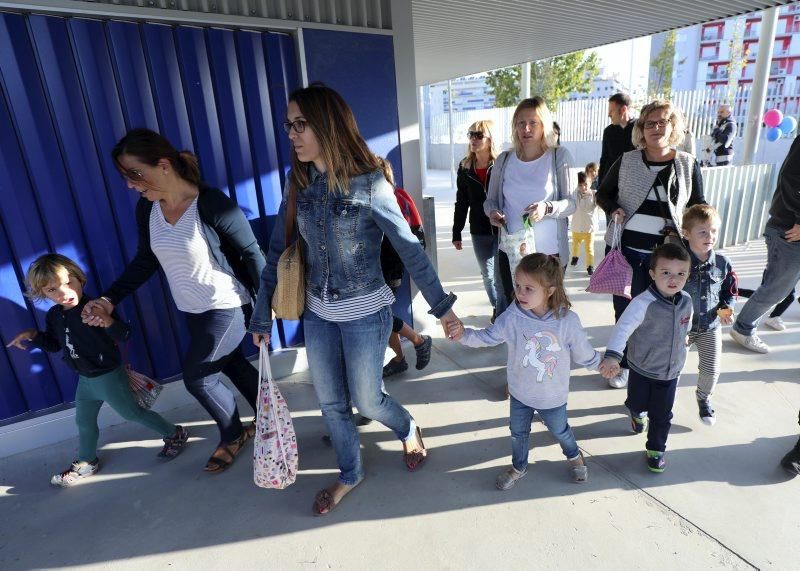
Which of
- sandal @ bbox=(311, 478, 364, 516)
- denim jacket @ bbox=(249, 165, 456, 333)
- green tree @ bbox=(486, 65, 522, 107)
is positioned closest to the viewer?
denim jacket @ bbox=(249, 165, 456, 333)

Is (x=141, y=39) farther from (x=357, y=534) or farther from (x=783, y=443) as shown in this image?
(x=783, y=443)

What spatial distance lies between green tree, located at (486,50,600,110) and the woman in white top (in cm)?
1849

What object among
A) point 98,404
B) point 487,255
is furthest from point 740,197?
point 98,404

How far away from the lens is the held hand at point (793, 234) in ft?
9.92

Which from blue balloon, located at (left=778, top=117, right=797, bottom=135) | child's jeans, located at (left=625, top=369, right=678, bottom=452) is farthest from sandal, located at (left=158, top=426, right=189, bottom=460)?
Answer: blue balloon, located at (left=778, top=117, right=797, bottom=135)

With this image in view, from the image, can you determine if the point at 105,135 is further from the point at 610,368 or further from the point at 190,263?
the point at 610,368

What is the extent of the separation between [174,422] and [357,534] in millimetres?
1710

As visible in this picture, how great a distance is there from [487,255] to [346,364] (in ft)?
6.62

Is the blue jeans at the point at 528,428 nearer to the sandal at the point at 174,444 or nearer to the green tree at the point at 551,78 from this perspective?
the sandal at the point at 174,444

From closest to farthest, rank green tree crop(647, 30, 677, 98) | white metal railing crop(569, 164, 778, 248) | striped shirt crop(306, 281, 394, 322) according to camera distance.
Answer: striped shirt crop(306, 281, 394, 322) → white metal railing crop(569, 164, 778, 248) → green tree crop(647, 30, 677, 98)

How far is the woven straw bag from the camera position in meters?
2.03

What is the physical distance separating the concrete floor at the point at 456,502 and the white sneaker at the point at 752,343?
0.36 m

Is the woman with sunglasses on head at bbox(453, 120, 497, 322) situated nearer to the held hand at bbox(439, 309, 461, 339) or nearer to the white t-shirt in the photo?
the white t-shirt

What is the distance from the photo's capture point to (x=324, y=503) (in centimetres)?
233
